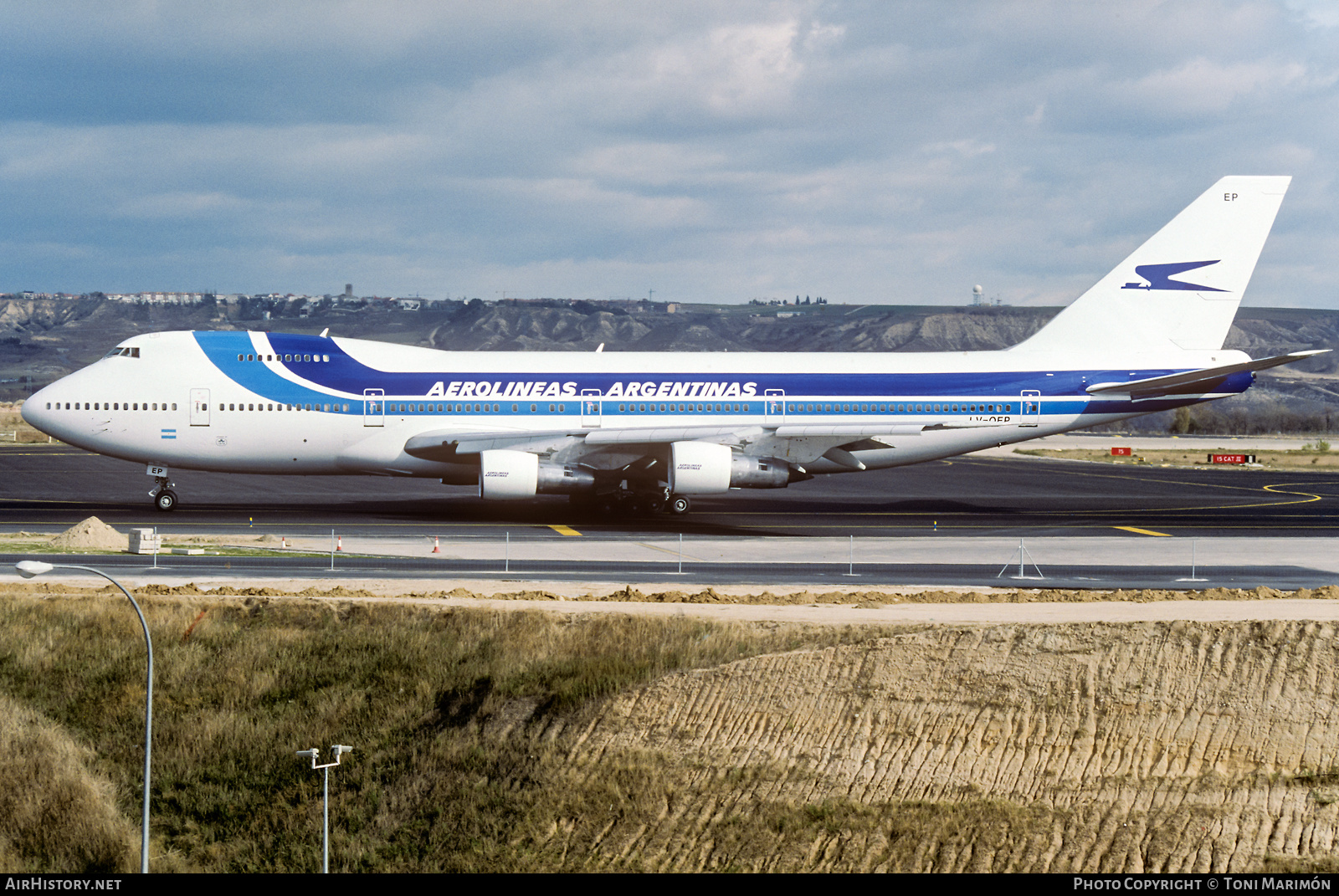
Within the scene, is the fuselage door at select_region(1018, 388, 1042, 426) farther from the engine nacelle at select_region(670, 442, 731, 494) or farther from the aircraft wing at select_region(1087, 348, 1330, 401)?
the engine nacelle at select_region(670, 442, 731, 494)

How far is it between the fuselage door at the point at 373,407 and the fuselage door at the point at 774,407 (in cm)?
1368

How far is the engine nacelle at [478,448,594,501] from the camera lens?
38781mm

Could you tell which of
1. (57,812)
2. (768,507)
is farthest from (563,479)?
(57,812)

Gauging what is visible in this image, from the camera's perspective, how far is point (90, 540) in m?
33.7

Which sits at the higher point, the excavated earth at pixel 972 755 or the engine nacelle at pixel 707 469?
the engine nacelle at pixel 707 469

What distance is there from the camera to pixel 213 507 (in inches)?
1796

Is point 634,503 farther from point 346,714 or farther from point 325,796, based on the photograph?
point 325,796

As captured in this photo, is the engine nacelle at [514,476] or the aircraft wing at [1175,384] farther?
the aircraft wing at [1175,384]

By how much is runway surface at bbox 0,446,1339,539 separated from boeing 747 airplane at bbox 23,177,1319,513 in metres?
1.92

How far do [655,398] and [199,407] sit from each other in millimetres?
15993

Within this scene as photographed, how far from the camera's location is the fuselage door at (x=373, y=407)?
41.3 metres

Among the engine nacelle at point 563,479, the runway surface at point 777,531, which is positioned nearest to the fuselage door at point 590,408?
the engine nacelle at point 563,479

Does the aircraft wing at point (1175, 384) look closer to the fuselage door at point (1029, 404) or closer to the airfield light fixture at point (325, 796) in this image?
the fuselage door at point (1029, 404)

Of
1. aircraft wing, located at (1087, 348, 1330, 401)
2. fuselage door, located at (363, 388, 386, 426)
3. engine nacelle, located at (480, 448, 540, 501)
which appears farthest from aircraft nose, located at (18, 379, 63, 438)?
aircraft wing, located at (1087, 348, 1330, 401)
